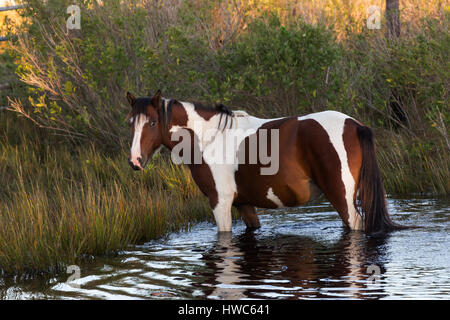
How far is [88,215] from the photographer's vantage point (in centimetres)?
675

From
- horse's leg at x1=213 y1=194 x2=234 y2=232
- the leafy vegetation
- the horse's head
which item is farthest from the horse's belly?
the leafy vegetation

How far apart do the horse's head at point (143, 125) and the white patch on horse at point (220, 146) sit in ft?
0.83

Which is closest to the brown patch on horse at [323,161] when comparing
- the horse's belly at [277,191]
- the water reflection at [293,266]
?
the horse's belly at [277,191]

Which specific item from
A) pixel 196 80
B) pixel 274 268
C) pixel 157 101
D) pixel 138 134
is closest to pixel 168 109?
pixel 157 101

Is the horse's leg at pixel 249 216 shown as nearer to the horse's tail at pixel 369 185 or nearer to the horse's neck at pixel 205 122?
the horse's neck at pixel 205 122

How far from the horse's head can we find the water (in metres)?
0.95

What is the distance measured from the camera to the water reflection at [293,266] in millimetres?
4949

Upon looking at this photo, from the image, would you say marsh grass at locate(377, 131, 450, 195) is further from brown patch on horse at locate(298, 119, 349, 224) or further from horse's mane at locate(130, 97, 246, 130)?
horse's mane at locate(130, 97, 246, 130)

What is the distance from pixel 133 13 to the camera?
39.9 ft

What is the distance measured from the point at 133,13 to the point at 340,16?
5.05 metres

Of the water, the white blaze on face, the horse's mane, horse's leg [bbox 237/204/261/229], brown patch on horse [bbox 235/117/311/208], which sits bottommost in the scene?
the water

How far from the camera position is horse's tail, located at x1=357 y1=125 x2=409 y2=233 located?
6453 millimetres
